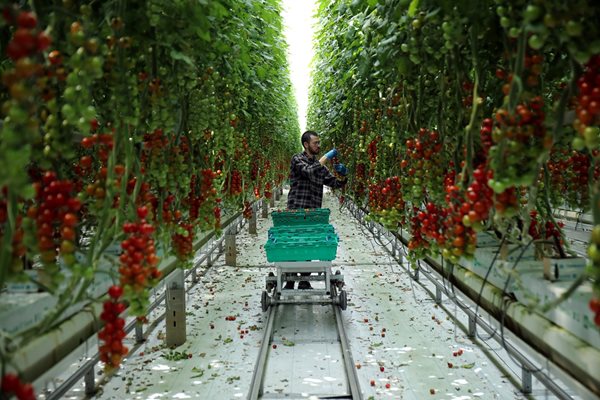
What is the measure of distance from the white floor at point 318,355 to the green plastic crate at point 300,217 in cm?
92

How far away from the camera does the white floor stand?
324 centimetres

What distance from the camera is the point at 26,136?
994 mm

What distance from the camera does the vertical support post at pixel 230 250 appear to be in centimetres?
718

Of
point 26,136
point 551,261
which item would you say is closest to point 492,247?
point 551,261

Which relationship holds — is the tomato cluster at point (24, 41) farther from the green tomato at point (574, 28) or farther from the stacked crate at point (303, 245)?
the stacked crate at point (303, 245)

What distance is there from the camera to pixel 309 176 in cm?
531

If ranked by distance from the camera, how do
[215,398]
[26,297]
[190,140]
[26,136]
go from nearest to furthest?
[26,136] → [26,297] → [190,140] → [215,398]

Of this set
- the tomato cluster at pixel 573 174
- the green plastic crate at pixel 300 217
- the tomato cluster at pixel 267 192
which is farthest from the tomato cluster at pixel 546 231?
the tomato cluster at pixel 267 192

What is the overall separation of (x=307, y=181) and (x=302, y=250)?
138 centimetres

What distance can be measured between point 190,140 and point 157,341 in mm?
2191

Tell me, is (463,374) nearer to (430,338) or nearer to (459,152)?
(430,338)

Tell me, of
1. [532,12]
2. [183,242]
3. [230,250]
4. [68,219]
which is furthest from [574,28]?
[230,250]

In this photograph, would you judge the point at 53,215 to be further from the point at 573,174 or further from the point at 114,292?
the point at 573,174

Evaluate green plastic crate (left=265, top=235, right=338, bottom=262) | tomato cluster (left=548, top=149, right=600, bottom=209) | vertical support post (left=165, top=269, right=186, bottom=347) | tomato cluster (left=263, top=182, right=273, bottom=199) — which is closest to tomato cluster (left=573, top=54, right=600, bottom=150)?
tomato cluster (left=548, top=149, right=600, bottom=209)
